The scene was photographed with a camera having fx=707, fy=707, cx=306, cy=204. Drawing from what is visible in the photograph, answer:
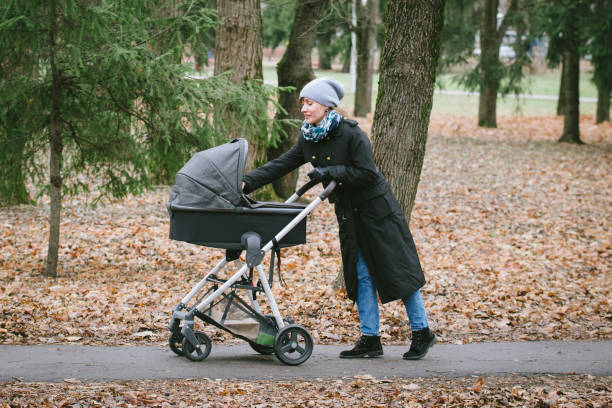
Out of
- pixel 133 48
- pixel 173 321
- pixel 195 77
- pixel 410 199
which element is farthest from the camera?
pixel 195 77

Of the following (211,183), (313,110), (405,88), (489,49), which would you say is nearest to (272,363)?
(211,183)

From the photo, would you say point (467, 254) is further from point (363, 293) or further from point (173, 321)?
point (173, 321)

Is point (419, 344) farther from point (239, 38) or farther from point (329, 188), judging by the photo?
point (239, 38)

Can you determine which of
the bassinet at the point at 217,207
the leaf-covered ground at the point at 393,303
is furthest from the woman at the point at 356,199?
the leaf-covered ground at the point at 393,303

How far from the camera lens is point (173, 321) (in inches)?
210

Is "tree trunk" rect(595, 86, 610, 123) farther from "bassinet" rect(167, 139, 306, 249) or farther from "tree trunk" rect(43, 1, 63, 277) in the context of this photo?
"bassinet" rect(167, 139, 306, 249)

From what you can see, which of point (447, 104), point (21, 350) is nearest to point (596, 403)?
point (21, 350)

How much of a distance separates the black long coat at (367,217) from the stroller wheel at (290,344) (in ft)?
1.87

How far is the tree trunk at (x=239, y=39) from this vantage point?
35.1 feet

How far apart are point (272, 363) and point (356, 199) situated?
141 centimetres

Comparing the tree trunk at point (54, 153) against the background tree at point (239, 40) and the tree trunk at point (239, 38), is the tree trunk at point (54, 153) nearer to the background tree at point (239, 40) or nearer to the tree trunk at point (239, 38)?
the background tree at point (239, 40)

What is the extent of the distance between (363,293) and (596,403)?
5.91ft

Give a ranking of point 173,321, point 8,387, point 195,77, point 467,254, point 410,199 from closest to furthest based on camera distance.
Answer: point 8,387, point 173,321, point 410,199, point 195,77, point 467,254

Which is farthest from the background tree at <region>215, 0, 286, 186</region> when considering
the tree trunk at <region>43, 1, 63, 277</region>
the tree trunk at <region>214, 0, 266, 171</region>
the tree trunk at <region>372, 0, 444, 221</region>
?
the tree trunk at <region>372, 0, 444, 221</region>
